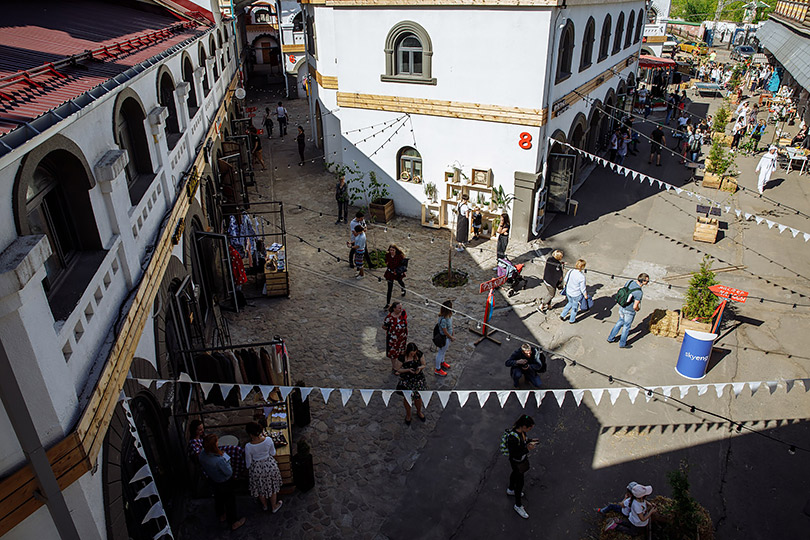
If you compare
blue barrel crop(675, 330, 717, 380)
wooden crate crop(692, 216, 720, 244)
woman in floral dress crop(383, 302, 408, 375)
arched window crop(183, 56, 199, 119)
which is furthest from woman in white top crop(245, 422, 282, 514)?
wooden crate crop(692, 216, 720, 244)

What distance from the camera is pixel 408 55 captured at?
54.1 feet

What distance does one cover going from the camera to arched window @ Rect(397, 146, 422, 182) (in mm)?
17766

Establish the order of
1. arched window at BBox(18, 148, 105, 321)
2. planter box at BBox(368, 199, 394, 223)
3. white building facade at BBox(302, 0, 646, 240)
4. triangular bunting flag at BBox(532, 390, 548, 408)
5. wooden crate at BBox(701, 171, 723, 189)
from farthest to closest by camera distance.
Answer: wooden crate at BBox(701, 171, 723, 189) < planter box at BBox(368, 199, 394, 223) < white building facade at BBox(302, 0, 646, 240) < triangular bunting flag at BBox(532, 390, 548, 408) < arched window at BBox(18, 148, 105, 321)

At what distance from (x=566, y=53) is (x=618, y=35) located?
8.06 metres

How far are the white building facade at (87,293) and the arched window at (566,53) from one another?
11.1 meters

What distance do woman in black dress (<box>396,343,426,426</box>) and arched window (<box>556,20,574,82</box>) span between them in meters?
10.5

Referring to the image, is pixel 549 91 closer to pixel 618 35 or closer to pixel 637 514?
pixel 618 35

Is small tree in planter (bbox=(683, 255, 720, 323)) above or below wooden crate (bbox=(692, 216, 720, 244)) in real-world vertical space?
above

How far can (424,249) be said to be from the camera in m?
16.5

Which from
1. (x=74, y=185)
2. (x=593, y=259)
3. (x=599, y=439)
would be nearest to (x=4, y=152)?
(x=74, y=185)

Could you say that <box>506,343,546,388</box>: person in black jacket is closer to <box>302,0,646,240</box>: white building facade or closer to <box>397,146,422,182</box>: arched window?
<box>302,0,646,240</box>: white building facade

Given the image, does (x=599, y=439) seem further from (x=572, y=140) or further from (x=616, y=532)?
(x=572, y=140)

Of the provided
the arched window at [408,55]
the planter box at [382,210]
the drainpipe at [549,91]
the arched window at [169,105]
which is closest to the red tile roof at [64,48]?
the arched window at [169,105]

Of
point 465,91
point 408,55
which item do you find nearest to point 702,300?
point 465,91
